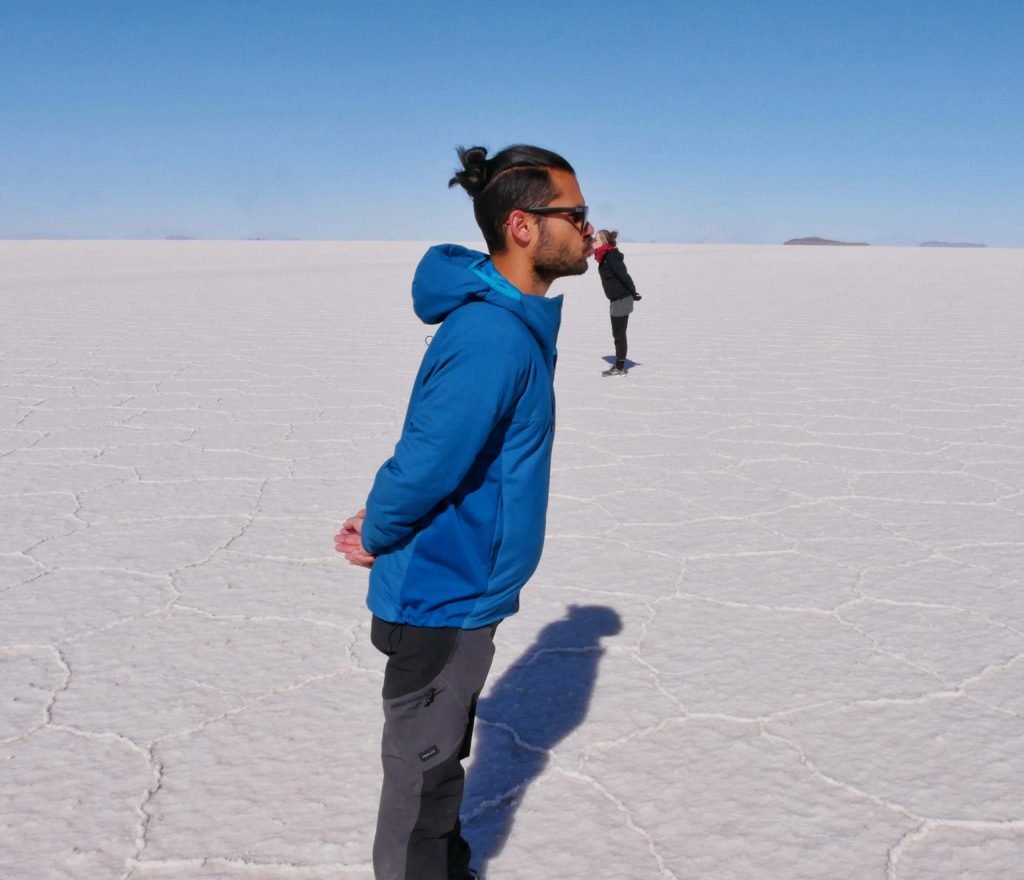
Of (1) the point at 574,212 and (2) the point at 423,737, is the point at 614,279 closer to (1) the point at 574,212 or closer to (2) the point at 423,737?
(1) the point at 574,212

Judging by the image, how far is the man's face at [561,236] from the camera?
4.30ft

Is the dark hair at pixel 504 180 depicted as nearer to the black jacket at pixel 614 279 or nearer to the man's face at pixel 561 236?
the man's face at pixel 561 236

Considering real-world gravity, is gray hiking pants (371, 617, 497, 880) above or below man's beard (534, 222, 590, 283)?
below

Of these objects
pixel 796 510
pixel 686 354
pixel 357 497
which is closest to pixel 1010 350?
pixel 686 354

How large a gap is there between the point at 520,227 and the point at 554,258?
0.20 ft

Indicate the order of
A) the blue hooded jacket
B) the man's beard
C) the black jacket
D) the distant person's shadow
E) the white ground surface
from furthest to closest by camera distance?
the distant person's shadow, the black jacket, the white ground surface, the man's beard, the blue hooded jacket

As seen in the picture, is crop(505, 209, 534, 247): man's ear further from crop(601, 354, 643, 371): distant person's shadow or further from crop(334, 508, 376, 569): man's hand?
crop(601, 354, 643, 371): distant person's shadow

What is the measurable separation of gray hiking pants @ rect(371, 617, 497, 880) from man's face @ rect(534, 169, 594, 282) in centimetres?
51

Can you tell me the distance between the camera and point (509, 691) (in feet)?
7.47

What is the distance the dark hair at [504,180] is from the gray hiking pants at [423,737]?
0.55 metres

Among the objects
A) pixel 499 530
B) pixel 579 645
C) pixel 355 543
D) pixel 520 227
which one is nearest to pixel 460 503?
pixel 499 530

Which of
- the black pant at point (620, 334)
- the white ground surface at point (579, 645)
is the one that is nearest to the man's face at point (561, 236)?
the white ground surface at point (579, 645)

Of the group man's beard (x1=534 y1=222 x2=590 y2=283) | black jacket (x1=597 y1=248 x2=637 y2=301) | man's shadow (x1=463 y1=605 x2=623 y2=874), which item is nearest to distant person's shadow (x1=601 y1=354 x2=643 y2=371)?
black jacket (x1=597 y1=248 x2=637 y2=301)

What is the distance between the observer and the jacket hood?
1266mm
